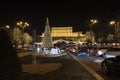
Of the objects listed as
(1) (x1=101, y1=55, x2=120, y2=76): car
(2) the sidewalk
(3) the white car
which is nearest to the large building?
(3) the white car

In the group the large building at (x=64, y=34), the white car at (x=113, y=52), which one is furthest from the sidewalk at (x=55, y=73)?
the large building at (x=64, y=34)

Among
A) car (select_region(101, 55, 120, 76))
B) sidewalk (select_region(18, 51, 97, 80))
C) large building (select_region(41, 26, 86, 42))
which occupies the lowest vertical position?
sidewalk (select_region(18, 51, 97, 80))

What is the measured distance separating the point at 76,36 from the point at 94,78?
181m

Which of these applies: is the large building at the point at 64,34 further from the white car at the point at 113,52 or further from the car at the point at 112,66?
the car at the point at 112,66

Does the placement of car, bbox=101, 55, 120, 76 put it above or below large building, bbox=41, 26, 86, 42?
below

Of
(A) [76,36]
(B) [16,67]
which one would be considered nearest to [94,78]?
(B) [16,67]

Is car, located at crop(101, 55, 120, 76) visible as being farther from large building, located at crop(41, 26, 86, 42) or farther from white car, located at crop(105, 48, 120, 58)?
large building, located at crop(41, 26, 86, 42)

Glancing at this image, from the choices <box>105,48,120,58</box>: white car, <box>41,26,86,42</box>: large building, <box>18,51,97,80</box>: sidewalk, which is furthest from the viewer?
<box>41,26,86,42</box>: large building

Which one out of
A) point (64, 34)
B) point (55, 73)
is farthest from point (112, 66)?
point (64, 34)

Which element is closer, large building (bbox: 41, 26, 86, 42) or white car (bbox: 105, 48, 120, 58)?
white car (bbox: 105, 48, 120, 58)

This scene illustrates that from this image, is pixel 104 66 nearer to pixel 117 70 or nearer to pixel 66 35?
pixel 117 70

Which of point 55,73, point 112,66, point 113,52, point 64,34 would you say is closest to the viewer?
point 112,66

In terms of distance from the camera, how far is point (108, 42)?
129 meters

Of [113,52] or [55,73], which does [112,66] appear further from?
[113,52]
